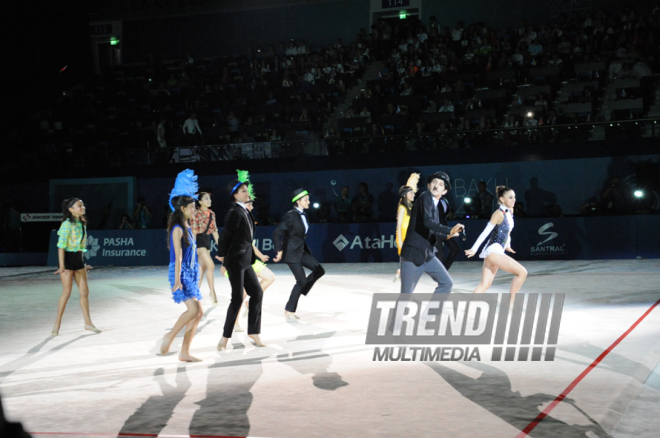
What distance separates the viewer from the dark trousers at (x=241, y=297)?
8070 millimetres

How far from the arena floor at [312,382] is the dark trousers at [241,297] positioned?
35 centimetres

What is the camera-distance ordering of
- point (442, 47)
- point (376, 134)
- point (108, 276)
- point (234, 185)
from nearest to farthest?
point (234, 185) < point (108, 276) < point (376, 134) < point (442, 47)

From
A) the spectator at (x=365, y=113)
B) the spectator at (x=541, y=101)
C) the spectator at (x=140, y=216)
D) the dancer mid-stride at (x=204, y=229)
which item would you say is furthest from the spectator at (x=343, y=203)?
the dancer mid-stride at (x=204, y=229)

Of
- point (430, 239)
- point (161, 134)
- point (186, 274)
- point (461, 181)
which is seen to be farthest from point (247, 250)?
point (161, 134)

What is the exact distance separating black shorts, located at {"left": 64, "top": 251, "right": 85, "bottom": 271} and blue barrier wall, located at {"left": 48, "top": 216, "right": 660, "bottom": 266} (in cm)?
1229

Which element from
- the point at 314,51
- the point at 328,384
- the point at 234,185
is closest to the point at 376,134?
the point at 314,51

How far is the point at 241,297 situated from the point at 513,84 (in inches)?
679

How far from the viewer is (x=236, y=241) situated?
8117mm

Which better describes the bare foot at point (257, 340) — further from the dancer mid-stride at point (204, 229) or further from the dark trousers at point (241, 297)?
the dancer mid-stride at point (204, 229)

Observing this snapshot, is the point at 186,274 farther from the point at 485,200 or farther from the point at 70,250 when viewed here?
the point at 485,200

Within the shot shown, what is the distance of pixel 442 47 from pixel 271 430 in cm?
2275

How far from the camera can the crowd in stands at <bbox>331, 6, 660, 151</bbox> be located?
2123cm

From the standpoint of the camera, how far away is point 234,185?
333 inches

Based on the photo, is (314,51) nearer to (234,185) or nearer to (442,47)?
(442,47)
